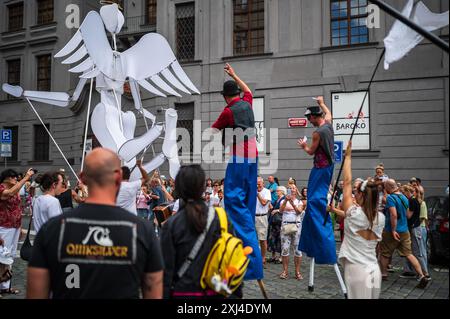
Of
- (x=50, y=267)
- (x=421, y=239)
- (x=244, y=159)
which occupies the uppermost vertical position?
(x=244, y=159)

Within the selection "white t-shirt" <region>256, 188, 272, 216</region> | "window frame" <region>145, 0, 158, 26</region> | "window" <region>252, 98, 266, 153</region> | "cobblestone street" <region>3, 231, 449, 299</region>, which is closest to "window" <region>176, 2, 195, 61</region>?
"window frame" <region>145, 0, 158, 26</region>

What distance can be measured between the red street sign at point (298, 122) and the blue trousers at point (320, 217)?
38.9ft

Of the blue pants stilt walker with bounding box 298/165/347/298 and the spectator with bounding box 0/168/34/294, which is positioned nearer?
the blue pants stilt walker with bounding box 298/165/347/298

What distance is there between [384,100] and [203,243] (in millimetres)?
14808

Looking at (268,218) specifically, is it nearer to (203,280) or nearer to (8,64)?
(203,280)

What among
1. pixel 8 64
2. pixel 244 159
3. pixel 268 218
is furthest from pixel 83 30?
pixel 8 64

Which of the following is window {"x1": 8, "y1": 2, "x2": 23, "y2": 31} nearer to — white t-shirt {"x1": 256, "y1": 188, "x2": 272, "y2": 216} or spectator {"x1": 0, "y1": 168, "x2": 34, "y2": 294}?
white t-shirt {"x1": 256, "y1": 188, "x2": 272, "y2": 216}

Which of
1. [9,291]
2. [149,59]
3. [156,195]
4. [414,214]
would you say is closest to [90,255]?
[9,291]

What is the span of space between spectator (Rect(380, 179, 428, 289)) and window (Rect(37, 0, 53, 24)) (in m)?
24.1

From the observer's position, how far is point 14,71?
27.2 meters

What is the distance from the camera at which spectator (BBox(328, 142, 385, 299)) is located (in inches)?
158

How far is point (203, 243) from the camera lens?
9.50 ft

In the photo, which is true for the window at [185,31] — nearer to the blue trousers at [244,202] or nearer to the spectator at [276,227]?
the spectator at [276,227]
